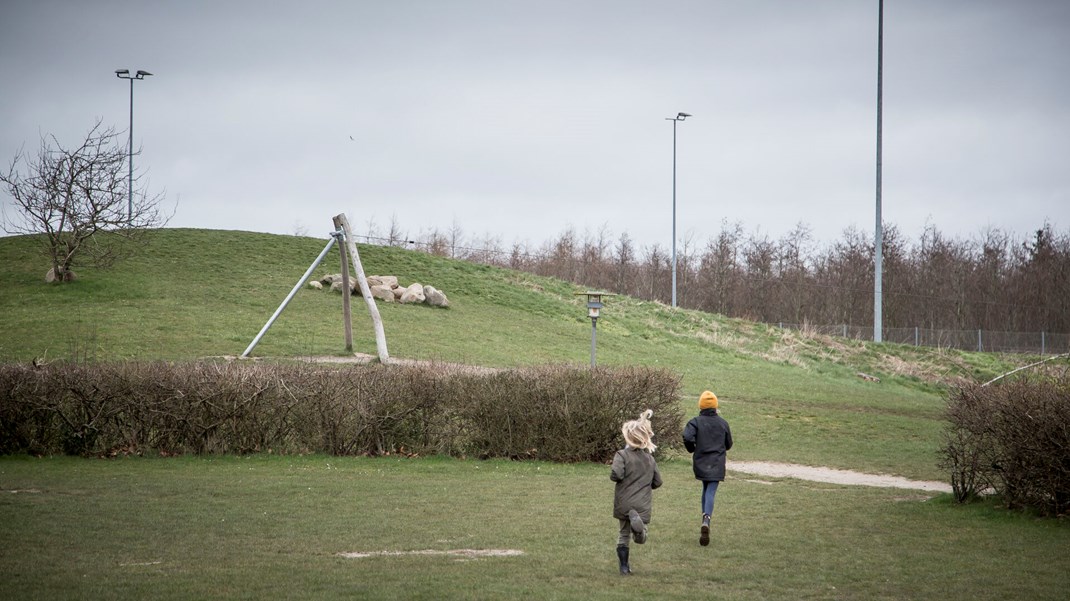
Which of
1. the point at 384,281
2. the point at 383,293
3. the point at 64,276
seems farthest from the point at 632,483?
the point at 64,276

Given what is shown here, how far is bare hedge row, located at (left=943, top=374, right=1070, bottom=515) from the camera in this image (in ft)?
35.2

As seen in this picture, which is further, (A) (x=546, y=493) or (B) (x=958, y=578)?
(A) (x=546, y=493)

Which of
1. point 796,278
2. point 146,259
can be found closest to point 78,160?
point 146,259

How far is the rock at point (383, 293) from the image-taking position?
39156mm

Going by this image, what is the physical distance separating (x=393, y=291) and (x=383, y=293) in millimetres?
1039

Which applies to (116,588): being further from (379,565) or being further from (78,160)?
(78,160)

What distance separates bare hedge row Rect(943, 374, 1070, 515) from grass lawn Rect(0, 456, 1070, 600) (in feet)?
1.24

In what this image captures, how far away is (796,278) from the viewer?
72938 millimetres

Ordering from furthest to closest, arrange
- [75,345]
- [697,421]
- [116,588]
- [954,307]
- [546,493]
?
[954,307] < [75,345] < [546,493] < [697,421] < [116,588]

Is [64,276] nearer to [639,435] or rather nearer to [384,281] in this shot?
[384,281]

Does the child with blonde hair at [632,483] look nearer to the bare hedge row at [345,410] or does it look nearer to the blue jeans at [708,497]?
the blue jeans at [708,497]

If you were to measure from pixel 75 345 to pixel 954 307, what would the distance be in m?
63.3

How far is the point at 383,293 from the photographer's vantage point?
39344mm

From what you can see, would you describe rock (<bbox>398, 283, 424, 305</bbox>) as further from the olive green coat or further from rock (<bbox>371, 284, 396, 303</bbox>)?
the olive green coat
